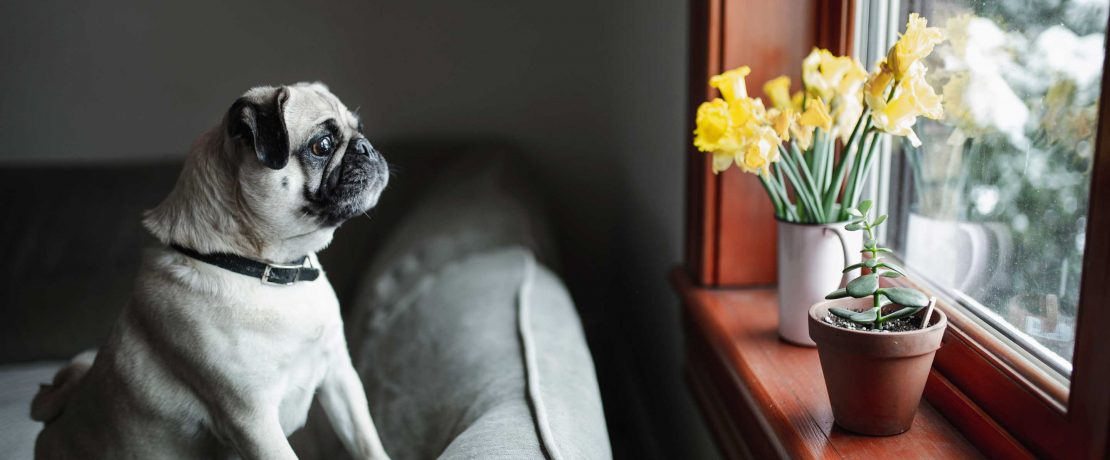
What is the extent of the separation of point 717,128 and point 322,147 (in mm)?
414

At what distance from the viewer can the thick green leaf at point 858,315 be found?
766 mm

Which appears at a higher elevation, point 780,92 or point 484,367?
point 780,92

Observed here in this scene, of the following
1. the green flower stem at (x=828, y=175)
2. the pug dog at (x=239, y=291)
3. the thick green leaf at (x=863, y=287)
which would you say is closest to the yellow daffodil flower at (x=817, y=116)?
the green flower stem at (x=828, y=175)

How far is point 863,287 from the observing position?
75 centimetres

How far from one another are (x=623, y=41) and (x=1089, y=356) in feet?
4.92

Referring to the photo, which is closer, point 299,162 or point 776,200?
point 299,162

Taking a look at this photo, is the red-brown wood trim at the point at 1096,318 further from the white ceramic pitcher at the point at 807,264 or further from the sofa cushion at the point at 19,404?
the sofa cushion at the point at 19,404

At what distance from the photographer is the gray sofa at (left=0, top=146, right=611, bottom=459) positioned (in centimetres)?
101

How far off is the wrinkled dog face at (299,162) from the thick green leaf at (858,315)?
0.48m

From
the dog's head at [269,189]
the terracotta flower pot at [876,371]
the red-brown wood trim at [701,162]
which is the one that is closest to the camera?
the terracotta flower pot at [876,371]

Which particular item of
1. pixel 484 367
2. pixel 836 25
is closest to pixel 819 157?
pixel 836 25

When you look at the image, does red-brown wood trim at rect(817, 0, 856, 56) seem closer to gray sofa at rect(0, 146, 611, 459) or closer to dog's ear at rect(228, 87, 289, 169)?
gray sofa at rect(0, 146, 611, 459)

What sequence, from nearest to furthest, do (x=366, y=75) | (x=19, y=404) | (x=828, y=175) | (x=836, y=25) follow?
(x=828, y=175) → (x=836, y=25) → (x=19, y=404) → (x=366, y=75)

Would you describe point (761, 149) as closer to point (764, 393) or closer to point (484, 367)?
point (764, 393)
